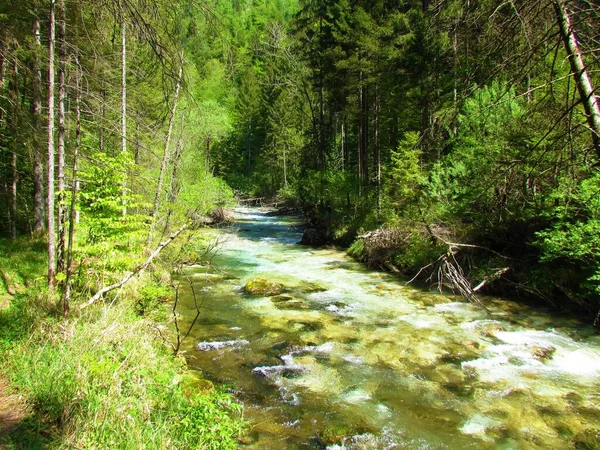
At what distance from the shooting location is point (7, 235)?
14.3 meters

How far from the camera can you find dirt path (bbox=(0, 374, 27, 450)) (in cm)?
396

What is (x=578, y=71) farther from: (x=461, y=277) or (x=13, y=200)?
(x=13, y=200)

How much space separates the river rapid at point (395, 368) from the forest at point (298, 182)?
3.90 feet

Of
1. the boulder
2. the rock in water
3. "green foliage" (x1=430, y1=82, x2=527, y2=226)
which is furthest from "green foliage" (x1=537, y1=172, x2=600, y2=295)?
the boulder

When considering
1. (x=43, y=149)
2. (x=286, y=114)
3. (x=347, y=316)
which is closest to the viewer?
(x=43, y=149)

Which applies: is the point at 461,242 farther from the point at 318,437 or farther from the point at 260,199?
the point at 260,199

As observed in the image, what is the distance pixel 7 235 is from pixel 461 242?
15238 mm

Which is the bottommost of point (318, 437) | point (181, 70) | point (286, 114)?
point (318, 437)

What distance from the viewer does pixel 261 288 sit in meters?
13.0

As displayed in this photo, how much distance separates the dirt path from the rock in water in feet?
27.4

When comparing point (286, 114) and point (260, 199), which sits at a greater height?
point (286, 114)

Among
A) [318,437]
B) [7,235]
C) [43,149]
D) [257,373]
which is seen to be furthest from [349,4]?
[318,437]

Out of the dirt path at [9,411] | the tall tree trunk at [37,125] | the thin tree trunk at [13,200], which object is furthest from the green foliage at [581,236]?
the thin tree trunk at [13,200]

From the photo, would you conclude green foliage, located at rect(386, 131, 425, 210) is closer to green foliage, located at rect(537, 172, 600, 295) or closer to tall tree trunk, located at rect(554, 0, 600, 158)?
green foliage, located at rect(537, 172, 600, 295)
